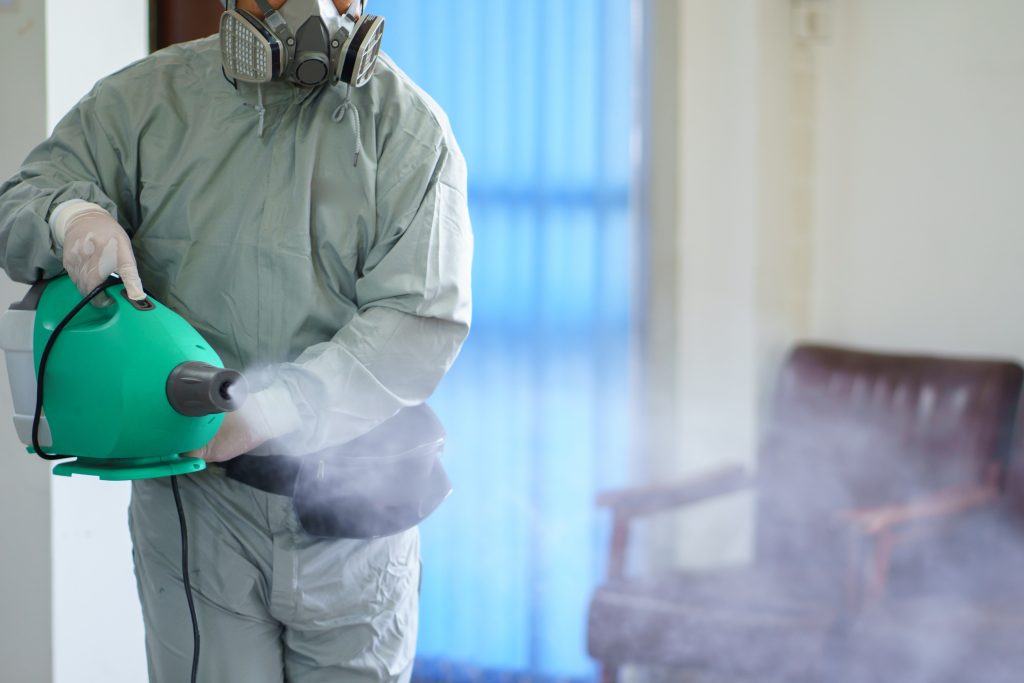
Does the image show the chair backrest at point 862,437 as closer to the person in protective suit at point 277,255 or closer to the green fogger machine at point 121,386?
the person in protective suit at point 277,255

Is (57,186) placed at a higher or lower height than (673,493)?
higher

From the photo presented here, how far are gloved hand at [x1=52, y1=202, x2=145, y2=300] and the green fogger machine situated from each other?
0.06ft

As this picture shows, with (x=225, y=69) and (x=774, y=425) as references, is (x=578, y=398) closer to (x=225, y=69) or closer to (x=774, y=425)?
(x=774, y=425)

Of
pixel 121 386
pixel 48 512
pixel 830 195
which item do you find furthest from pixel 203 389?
pixel 830 195

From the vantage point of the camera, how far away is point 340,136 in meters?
1.28

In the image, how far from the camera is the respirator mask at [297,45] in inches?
47.9

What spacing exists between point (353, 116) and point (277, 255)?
0.64ft

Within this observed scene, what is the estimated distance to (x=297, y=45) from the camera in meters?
1.24

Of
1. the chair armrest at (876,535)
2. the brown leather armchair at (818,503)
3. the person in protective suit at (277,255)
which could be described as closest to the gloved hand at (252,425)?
the person in protective suit at (277,255)

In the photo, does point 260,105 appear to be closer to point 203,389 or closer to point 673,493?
point 203,389

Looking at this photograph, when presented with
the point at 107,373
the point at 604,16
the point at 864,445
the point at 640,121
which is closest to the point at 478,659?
the point at 864,445

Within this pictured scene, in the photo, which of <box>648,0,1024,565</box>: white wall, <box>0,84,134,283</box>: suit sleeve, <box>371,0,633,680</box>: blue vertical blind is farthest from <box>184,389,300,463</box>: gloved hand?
<box>648,0,1024,565</box>: white wall

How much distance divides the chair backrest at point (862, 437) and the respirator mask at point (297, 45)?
5.72 feet

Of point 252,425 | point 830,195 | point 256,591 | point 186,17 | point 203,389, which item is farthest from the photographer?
point 830,195
